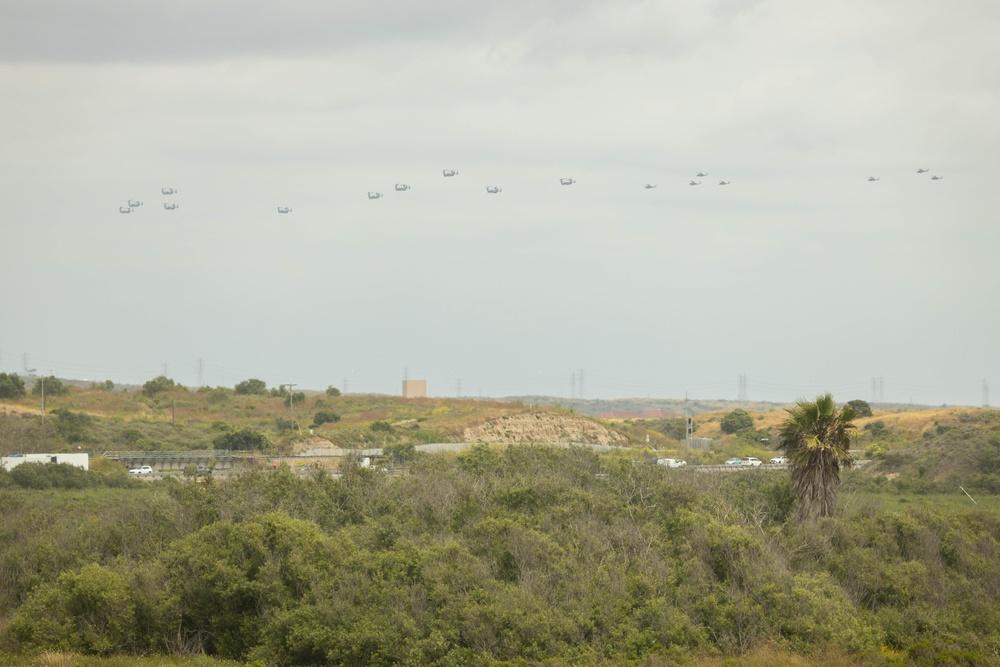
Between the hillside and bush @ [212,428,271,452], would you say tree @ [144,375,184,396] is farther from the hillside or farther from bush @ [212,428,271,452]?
bush @ [212,428,271,452]

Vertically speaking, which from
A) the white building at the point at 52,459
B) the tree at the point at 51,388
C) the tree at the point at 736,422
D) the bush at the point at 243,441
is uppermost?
the tree at the point at 51,388

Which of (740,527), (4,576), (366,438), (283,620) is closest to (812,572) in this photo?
(740,527)

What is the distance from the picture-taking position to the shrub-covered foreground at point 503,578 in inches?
1246

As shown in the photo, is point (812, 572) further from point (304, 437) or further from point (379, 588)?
point (304, 437)

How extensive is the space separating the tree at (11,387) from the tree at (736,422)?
256 feet

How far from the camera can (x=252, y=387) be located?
144 meters

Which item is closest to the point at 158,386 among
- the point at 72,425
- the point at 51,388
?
the point at 51,388

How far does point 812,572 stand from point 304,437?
62.8 m

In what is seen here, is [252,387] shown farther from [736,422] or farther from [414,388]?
[736,422]

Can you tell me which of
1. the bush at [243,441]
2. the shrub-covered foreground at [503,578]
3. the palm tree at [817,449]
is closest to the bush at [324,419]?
the bush at [243,441]

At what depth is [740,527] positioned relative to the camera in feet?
120

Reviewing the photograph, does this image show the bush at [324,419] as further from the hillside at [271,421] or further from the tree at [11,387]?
the tree at [11,387]

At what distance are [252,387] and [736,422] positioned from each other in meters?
62.9

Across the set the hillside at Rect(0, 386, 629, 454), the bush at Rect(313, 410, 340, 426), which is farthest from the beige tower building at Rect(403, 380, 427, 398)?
the bush at Rect(313, 410, 340, 426)
